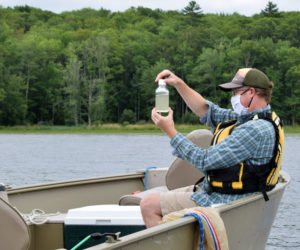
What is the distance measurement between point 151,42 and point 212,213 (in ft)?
228

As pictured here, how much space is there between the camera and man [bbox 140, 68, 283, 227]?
9.52ft

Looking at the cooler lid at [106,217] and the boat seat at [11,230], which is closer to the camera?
the boat seat at [11,230]

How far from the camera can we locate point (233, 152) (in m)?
2.88

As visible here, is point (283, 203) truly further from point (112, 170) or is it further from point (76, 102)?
point (76, 102)

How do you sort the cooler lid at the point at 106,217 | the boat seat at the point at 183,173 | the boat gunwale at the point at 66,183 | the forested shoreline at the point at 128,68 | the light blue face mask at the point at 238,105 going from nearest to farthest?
the light blue face mask at the point at 238,105
the cooler lid at the point at 106,217
the boat gunwale at the point at 66,183
the boat seat at the point at 183,173
the forested shoreline at the point at 128,68

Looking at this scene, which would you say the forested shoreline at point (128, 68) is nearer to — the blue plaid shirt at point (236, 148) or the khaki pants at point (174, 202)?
the khaki pants at point (174, 202)

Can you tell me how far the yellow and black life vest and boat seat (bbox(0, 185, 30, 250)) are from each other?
995 millimetres

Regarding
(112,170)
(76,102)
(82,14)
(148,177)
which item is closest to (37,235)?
(148,177)

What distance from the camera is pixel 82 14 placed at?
9312 centimetres

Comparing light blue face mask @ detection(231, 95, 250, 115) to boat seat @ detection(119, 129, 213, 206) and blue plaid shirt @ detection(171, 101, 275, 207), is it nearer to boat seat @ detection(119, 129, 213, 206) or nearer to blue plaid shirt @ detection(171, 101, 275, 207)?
blue plaid shirt @ detection(171, 101, 275, 207)

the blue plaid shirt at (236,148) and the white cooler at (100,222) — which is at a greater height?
the blue plaid shirt at (236,148)

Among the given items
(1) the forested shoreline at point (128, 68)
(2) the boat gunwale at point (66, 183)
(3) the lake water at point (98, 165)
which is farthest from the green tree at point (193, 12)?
(2) the boat gunwale at point (66, 183)

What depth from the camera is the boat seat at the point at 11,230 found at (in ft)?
8.96

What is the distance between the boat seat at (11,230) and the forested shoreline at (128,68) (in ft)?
175
